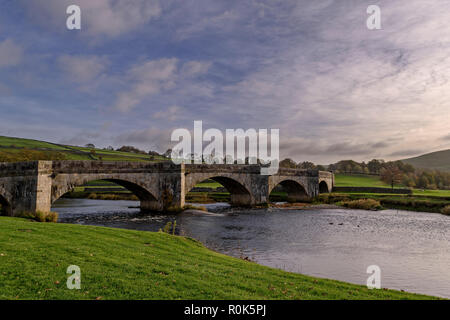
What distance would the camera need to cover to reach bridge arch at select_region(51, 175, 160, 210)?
31.2m

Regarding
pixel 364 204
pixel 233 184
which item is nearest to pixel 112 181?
pixel 233 184

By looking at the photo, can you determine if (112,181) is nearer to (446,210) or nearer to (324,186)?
(446,210)

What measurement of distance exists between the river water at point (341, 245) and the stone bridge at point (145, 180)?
5.61 meters

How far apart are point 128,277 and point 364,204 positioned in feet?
164

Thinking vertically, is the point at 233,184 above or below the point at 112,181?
below

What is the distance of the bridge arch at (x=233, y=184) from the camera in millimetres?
43938

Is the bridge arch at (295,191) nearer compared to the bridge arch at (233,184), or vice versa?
the bridge arch at (233,184)

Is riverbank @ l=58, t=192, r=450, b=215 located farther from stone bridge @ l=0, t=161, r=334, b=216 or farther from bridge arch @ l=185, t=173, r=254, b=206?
bridge arch @ l=185, t=173, r=254, b=206

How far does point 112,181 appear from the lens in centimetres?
3828

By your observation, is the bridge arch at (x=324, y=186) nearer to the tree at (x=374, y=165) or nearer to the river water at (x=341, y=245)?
the river water at (x=341, y=245)

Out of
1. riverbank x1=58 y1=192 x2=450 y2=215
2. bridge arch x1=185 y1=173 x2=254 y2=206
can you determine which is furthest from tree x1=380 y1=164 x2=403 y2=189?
bridge arch x1=185 y1=173 x2=254 y2=206

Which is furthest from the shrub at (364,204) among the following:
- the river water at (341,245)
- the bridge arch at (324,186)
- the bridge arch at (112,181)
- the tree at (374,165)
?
the tree at (374,165)
